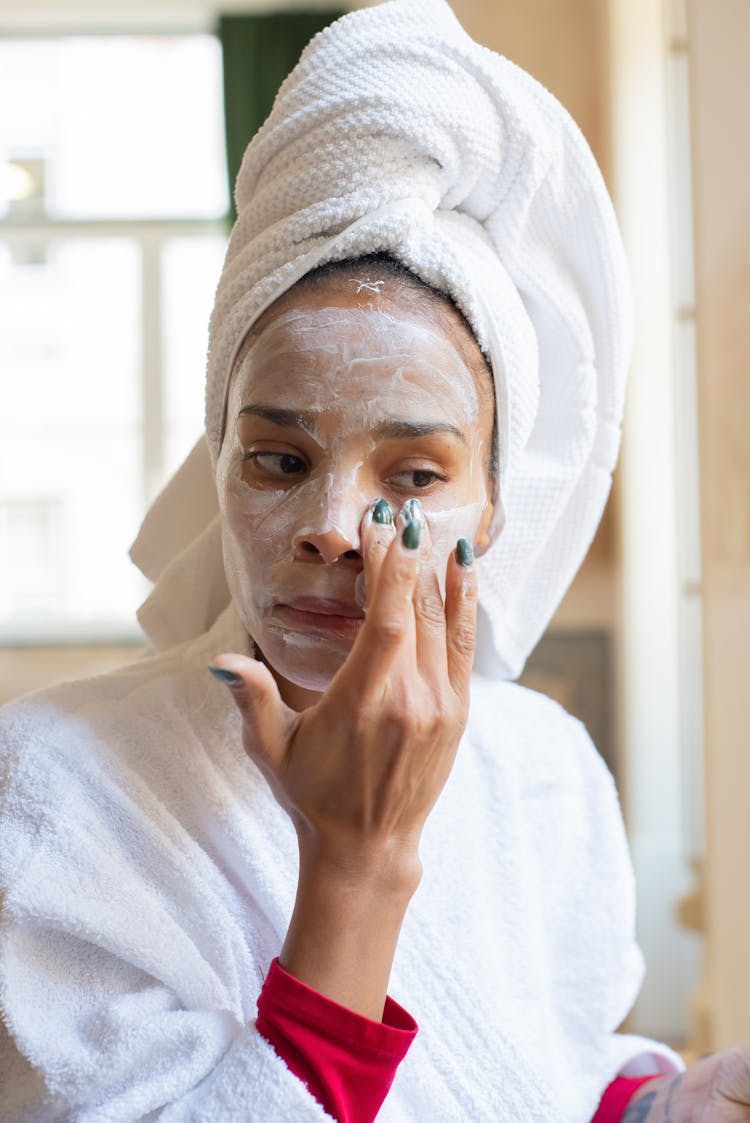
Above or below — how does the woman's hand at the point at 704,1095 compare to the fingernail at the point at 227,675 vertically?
below

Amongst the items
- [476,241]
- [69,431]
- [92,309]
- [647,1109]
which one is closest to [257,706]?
[476,241]

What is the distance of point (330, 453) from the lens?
80cm

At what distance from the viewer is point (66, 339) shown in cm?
361

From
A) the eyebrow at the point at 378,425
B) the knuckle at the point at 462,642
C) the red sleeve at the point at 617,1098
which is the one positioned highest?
the eyebrow at the point at 378,425

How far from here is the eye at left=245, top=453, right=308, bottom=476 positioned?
819 mm

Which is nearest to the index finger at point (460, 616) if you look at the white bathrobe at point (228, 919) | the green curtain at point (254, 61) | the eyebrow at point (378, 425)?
the eyebrow at point (378, 425)

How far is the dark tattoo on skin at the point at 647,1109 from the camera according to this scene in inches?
36.9

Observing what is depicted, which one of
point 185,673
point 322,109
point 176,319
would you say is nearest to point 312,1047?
point 185,673

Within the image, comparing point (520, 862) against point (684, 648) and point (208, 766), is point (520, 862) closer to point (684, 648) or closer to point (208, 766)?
point (208, 766)

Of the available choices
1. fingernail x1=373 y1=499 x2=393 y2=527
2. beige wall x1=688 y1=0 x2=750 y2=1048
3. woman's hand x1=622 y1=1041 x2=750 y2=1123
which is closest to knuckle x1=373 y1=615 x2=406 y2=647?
fingernail x1=373 y1=499 x2=393 y2=527

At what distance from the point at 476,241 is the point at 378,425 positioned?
22 centimetres

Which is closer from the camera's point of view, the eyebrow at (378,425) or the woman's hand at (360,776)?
the woman's hand at (360,776)

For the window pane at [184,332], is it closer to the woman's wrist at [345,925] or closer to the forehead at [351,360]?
the forehead at [351,360]

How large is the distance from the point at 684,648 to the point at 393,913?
6.55ft
